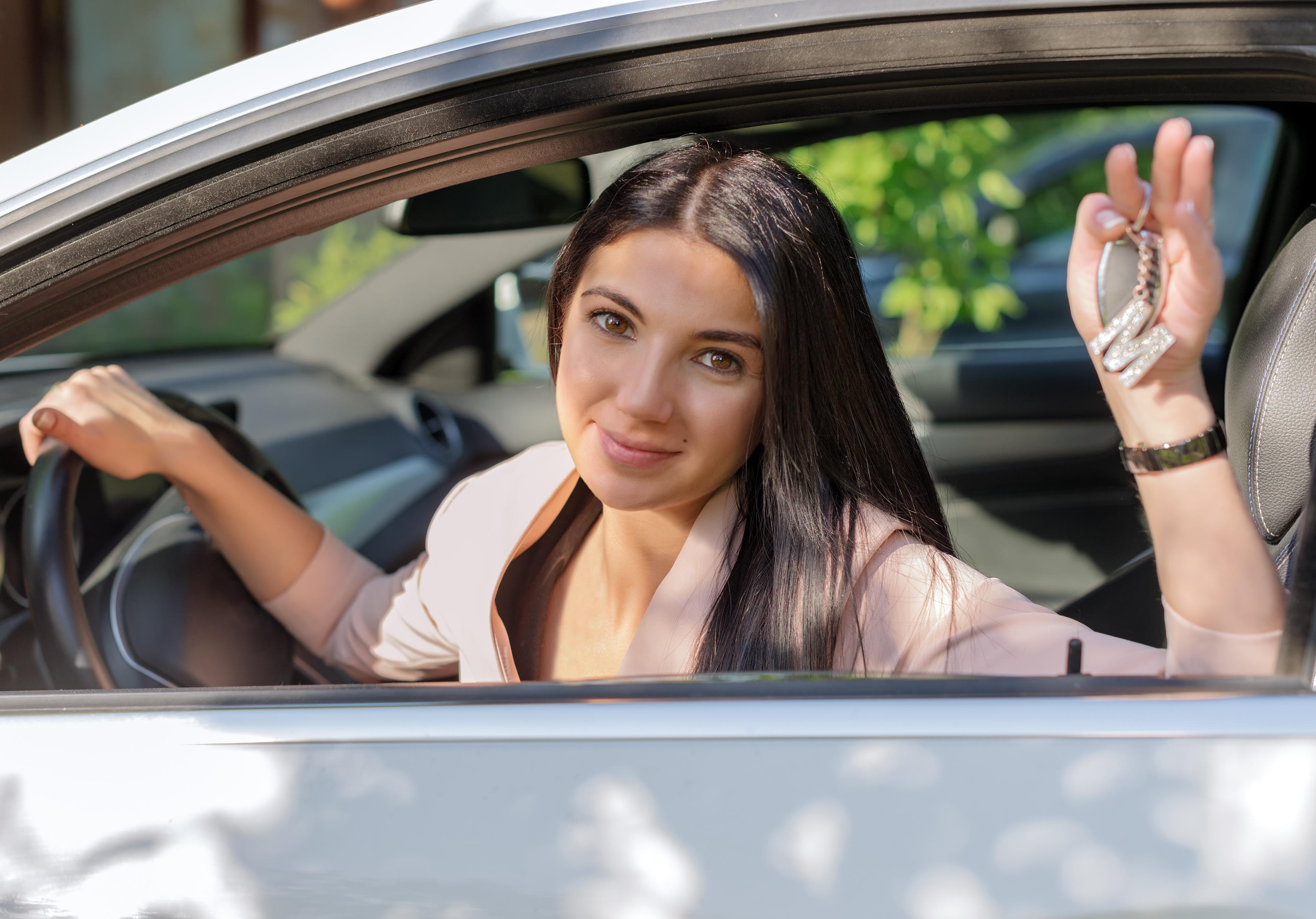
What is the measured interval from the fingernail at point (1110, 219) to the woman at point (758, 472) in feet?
0.09

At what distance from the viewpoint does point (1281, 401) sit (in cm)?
133

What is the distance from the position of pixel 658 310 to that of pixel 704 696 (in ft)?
Result: 1.73

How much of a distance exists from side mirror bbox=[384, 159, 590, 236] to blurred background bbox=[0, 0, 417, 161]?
15.7 feet

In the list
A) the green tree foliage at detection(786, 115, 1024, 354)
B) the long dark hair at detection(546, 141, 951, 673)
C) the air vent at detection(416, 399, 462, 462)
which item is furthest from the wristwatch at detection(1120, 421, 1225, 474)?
the green tree foliage at detection(786, 115, 1024, 354)

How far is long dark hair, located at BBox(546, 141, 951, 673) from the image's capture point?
1369mm

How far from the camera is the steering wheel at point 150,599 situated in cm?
150

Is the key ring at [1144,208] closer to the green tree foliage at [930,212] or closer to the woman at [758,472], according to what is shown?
the woman at [758,472]

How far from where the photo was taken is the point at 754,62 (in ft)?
3.84

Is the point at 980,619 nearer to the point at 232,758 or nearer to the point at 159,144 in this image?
the point at 232,758

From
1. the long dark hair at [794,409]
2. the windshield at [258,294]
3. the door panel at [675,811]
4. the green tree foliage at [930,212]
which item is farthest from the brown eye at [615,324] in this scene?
the windshield at [258,294]

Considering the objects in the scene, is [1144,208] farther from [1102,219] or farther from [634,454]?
[634,454]

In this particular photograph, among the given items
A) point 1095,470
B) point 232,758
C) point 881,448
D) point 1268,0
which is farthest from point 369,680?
point 1095,470

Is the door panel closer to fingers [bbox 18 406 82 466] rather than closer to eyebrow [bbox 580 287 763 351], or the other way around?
eyebrow [bbox 580 287 763 351]

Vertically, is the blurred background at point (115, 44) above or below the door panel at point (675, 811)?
above
